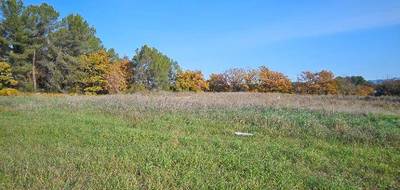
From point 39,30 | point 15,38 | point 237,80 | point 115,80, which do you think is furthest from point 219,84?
point 15,38

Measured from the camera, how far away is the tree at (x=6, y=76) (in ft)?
161

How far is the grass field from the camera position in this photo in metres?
7.77

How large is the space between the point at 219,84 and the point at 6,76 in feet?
131

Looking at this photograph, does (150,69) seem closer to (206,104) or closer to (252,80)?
(252,80)

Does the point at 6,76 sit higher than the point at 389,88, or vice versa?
the point at 6,76

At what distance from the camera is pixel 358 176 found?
28.3 ft

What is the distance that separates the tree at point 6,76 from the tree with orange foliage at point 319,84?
52.0 metres

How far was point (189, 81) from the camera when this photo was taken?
71.9 meters

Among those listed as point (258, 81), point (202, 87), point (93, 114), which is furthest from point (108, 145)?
point (258, 81)

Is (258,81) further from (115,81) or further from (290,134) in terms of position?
(290,134)

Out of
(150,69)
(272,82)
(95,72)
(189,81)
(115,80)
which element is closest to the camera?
(95,72)

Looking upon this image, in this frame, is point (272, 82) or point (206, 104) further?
point (272, 82)

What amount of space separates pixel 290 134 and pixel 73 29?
49459 mm

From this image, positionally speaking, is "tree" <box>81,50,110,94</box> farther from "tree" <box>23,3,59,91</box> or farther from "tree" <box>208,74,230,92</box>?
"tree" <box>208,74,230,92</box>
